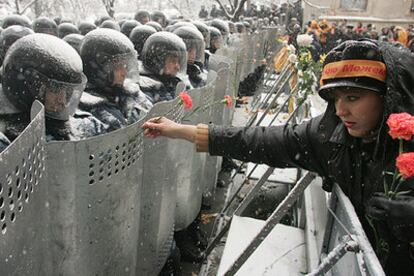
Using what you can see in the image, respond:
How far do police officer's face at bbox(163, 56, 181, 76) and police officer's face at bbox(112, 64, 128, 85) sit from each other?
1.12 m

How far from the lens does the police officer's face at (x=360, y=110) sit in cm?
191

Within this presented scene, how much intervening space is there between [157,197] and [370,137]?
169 cm

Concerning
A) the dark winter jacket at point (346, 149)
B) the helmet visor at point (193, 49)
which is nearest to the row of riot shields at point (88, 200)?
the dark winter jacket at point (346, 149)

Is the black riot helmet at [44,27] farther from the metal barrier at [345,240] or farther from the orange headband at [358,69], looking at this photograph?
the orange headband at [358,69]

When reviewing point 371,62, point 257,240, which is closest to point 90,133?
point 257,240

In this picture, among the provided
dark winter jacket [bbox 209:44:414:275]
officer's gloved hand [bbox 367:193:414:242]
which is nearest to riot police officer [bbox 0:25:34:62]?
dark winter jacket [bbox 209:44:414:275]

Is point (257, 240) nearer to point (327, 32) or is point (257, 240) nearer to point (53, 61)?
point (53, 61)

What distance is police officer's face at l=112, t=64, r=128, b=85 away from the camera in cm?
398

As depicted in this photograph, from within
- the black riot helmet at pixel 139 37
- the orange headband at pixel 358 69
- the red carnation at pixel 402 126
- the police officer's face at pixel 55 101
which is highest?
the orange headband at pixel 358 69

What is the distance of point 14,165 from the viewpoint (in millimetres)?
1552

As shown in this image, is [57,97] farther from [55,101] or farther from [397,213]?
[397,213]

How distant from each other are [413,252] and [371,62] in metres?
0.84

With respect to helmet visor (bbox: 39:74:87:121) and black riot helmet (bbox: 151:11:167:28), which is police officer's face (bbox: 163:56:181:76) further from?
black riot helmet (bbox: 151:11:167:28)

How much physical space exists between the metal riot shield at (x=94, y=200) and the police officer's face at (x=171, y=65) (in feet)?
8.84
